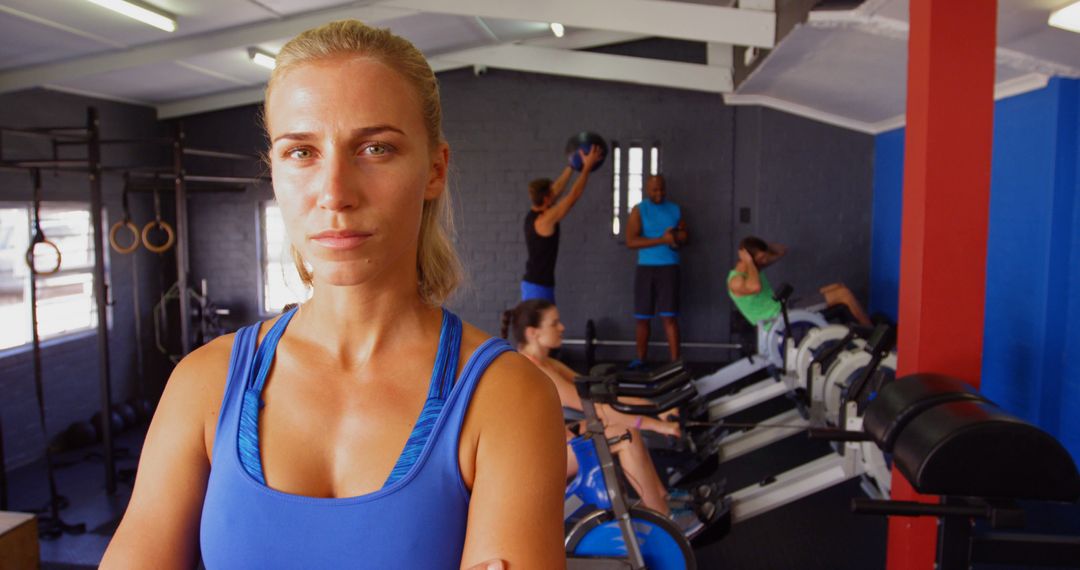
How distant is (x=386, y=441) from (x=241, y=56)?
17.1 feet

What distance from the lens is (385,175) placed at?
2.44 feet

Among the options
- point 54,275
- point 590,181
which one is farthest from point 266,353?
point 590,181

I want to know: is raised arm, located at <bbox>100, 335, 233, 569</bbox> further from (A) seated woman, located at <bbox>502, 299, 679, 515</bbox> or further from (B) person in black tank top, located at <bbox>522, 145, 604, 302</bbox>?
(B) person in black tank top, located at <bbox>522, 145, 604, 302</bbox>

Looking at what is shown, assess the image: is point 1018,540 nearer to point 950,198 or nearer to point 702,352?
point 950,198

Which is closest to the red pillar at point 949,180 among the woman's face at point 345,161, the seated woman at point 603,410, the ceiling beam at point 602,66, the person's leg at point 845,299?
the seated woman at point 603,410

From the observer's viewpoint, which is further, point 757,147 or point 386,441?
point 757,147

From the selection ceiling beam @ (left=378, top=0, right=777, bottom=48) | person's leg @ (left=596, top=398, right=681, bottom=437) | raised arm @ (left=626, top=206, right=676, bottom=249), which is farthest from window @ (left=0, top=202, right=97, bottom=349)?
raised arm @ (left=626, top=206, right=676, bottom=249)

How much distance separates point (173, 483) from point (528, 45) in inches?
241

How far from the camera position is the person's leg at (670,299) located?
6.70 metres

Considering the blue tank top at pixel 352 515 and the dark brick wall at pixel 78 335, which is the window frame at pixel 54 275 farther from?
the blue tank top at pixel 352 515

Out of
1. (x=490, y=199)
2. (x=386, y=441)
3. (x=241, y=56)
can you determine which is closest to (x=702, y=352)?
(x=490, y=199)

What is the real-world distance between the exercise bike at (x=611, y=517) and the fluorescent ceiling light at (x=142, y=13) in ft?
9.69

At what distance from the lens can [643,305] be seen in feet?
22.2

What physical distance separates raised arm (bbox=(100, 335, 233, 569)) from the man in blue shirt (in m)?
5.88
